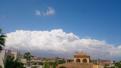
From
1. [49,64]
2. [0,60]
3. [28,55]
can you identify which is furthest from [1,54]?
[28,55]

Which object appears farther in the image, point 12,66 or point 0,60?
point 12,66

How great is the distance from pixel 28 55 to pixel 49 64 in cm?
3864

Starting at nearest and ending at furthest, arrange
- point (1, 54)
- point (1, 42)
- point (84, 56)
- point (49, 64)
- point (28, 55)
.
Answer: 1. point (1, 54)
2. point (1, 42)
3. point (49, 64)
4. point (84, 56)
5. point (28, 55)

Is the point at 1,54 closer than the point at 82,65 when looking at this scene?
Yes

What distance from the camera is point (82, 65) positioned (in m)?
88.4

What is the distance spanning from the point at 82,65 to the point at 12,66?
1623 inches

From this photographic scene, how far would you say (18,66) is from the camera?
50.8 meters

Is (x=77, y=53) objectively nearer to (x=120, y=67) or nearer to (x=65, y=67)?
(x=65, y=67)

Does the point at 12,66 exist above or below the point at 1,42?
below

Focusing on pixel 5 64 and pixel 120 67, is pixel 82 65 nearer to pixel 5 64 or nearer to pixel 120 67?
pixel 120 67

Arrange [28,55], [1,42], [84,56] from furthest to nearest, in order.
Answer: [28,55] → [84,56] → [1,42]

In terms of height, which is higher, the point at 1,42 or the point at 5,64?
the point at 1,42

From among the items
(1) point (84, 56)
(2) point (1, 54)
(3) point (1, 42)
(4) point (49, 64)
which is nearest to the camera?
(2) point (1, 54)

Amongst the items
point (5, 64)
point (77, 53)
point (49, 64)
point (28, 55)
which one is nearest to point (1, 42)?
point (5, 64)
